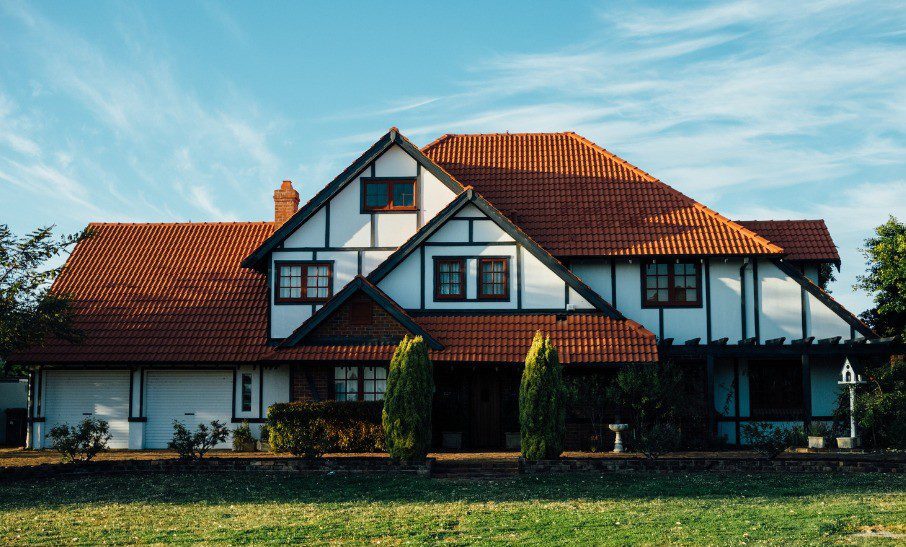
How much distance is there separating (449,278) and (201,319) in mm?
7511

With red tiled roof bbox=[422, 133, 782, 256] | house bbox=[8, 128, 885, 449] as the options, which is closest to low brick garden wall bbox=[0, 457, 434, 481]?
house bbox=[8, 128, 885, 449]

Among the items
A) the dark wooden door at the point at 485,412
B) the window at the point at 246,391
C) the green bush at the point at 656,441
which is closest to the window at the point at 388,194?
the dark wooden door at the point at 485,412

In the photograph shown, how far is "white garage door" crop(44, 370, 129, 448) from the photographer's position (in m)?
27.0

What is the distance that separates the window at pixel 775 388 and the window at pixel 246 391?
1414 cm

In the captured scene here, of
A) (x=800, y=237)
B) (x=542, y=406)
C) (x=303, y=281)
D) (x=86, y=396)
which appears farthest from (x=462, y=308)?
(x=86, y=396)

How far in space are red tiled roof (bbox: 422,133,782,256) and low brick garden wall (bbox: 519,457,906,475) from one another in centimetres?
792

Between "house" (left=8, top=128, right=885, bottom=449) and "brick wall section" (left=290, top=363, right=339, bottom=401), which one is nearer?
"house" (left=8, top=128, right=885, bottom=449)

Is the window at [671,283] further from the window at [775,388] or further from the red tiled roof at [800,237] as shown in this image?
the red tiled roof at [800,237]

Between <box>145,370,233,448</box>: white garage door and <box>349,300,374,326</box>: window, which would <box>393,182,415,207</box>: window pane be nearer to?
<box>349,300,374,326</box>: window

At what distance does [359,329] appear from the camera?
2456 centimetres

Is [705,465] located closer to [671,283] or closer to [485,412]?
[485,412]

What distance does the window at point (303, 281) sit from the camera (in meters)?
26.7

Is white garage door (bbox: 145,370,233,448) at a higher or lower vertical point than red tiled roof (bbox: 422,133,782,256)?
lower

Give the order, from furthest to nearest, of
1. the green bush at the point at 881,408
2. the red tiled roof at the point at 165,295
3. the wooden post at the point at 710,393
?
the red tiled roof at the point at 165,295 < the wooden post at the point at 710,393 < the green bush at the point at 881,408
